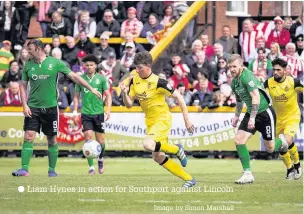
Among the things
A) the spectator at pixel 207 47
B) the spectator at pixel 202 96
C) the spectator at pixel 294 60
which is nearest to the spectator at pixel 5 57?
the spectator at pixel 207 47

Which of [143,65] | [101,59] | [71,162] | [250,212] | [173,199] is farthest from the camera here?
[101,59]

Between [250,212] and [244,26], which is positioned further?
[244,26]

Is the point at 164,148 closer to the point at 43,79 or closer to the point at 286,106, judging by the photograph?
the point at 43,79

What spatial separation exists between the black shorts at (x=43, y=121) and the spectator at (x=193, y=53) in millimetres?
9564

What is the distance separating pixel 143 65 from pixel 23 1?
50.5 ft

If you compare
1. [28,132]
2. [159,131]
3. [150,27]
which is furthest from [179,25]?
[159,131]

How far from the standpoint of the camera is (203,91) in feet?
84.9

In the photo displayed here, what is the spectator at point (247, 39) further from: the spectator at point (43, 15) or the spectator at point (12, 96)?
the spectator at point (12, 96)

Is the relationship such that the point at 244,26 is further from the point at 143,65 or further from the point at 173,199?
the point at 173,199

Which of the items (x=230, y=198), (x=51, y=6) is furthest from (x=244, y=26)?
(x=230, y=198)

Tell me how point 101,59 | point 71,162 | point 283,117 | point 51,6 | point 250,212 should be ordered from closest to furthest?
point 250,212
point 283,117
point 71,162
point 101,59
point 51,6

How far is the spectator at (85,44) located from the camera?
91.4ft

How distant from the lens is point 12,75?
27.3 metres

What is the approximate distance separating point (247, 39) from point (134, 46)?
3.13 metres
